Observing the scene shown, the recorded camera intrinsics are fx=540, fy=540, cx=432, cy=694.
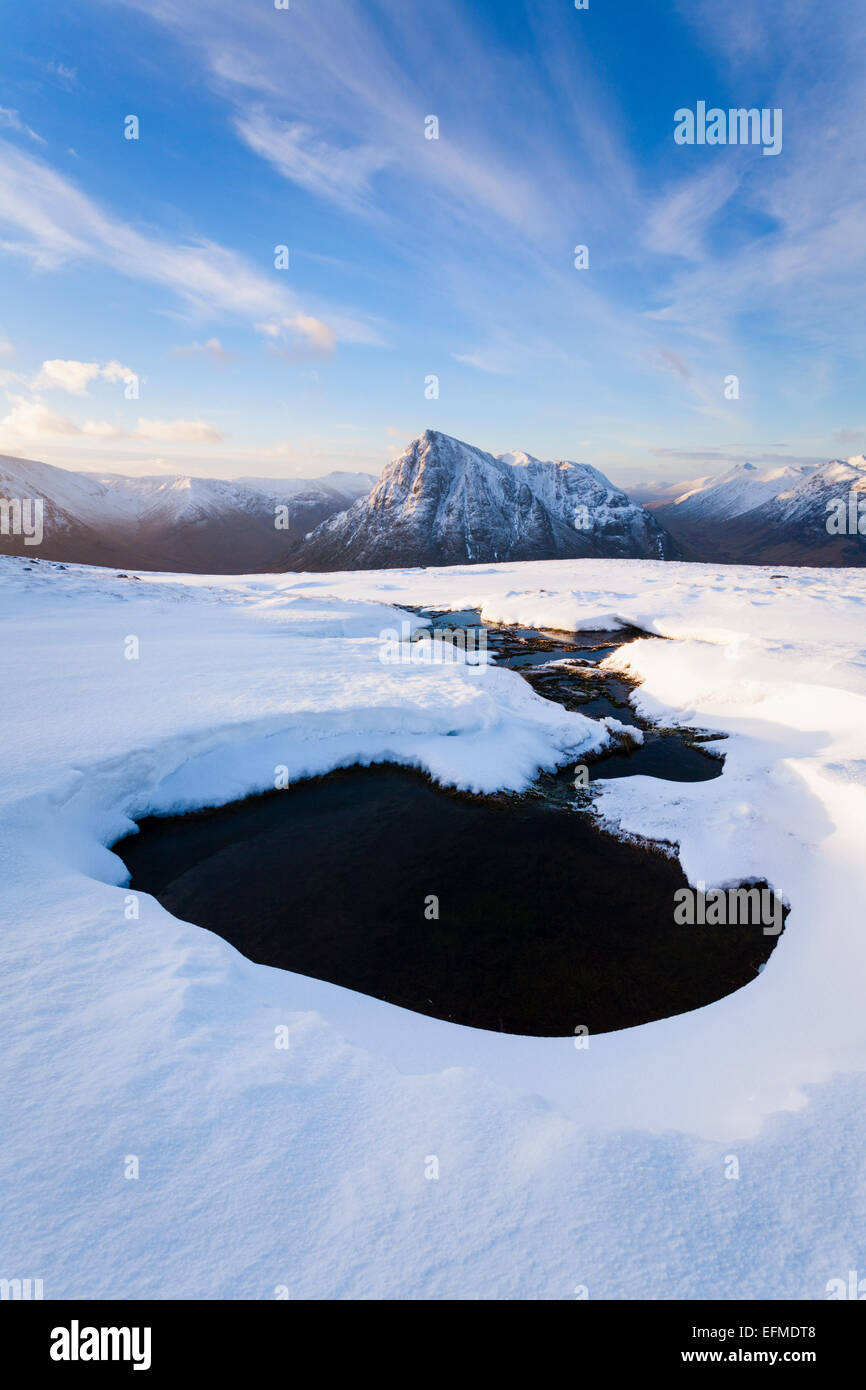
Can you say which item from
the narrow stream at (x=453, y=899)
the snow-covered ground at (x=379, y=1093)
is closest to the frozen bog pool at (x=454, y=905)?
the narrow stream at (x=453, y=899)

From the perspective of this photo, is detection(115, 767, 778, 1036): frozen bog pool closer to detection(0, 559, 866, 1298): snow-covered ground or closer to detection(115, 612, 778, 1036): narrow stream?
detection(115, 612, 778, 1036): narrow stream

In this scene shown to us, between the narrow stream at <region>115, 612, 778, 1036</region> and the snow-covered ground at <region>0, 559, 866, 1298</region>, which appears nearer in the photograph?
the snow-covered ground at <region>0, 559, 866, 1298</region>

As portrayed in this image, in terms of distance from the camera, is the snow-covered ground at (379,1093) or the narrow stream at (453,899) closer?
the snow-covered ground at (379,1093)

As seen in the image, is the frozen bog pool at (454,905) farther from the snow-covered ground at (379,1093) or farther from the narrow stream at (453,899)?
the snow-covered ground at (379,1093)

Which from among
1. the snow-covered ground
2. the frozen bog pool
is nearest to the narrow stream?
the frozen bog pool

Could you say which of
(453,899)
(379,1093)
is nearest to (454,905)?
(453,899)
